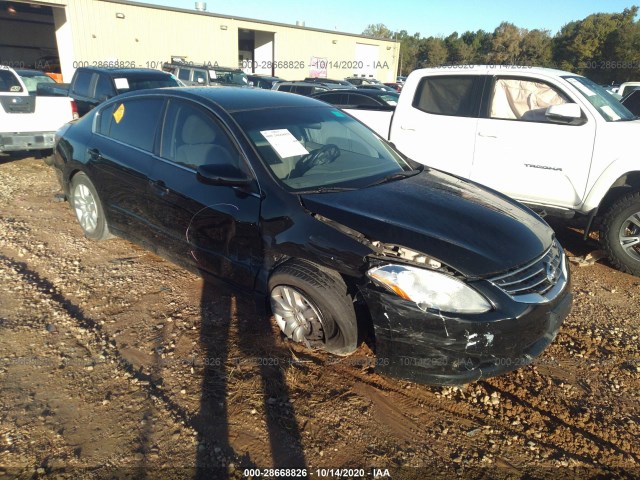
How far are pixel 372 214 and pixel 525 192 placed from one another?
2.91 meters

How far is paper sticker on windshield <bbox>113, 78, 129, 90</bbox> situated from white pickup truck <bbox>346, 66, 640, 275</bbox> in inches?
247

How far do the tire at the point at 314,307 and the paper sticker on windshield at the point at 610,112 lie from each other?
3865 millimetres

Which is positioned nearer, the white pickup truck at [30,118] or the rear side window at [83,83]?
the white pickup truck at [30,118]

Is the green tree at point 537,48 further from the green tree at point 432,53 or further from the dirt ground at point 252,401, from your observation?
the dirt ground at point 252,401

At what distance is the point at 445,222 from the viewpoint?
111 inches

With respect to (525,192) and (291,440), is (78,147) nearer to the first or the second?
(291,440)

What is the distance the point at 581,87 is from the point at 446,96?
1.43 meters

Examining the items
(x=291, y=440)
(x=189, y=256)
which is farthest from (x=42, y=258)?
(x=291, y=440)

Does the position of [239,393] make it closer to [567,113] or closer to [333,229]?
[333,229]

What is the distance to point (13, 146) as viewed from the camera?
734 cm

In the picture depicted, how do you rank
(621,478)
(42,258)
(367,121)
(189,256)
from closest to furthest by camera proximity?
(621,478) < (189,256) < (42,258) < (367,121)

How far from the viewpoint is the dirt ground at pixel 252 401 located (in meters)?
2.31

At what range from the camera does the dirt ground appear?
90.9 inches

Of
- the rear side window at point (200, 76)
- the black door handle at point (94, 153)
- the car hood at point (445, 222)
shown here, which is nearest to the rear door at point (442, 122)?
the car hood at point (445, 222)
